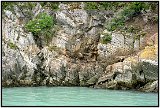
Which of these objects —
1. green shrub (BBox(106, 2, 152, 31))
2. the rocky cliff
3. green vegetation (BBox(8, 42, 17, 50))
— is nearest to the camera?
the rocky cliff

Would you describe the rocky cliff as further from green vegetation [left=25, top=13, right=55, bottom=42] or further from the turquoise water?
the turquoise water

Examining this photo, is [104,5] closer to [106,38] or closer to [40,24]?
[106,38]

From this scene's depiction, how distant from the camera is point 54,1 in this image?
2500 centimetres

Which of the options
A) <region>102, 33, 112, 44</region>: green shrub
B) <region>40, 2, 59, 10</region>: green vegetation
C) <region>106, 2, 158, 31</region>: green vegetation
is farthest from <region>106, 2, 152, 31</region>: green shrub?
<region>40, 2, 59, 10</region>: green vegetation

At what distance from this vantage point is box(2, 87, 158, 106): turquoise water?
1625 cm

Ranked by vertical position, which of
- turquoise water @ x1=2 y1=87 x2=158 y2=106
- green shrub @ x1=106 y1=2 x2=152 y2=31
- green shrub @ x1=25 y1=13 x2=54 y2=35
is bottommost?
turquoise water @ x1=2 y1=87 x2=158 y2=106

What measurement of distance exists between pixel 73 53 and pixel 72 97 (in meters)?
6.35

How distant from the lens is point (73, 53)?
950 inches

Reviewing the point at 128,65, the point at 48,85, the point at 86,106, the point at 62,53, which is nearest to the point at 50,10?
→ the point at 62,53

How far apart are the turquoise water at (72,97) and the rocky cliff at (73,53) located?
1.21m

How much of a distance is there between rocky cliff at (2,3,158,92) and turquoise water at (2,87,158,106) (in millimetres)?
1214

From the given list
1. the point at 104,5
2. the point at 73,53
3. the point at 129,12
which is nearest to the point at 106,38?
the point at 73,53

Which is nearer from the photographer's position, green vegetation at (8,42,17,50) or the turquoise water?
the turquoise water

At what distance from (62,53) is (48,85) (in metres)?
2.24
